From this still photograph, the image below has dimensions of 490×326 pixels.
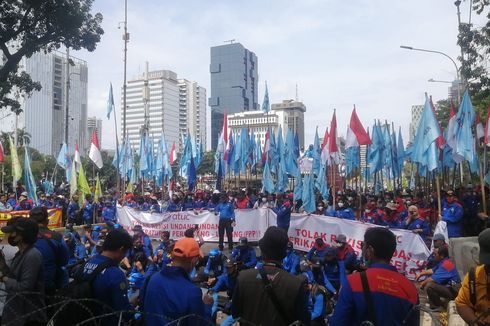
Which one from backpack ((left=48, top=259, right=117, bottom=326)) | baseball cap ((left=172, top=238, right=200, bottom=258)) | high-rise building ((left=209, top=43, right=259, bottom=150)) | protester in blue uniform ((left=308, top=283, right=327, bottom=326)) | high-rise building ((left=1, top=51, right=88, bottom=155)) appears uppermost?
high-rise building ((left=209, top=43, right=259, bottom=150))

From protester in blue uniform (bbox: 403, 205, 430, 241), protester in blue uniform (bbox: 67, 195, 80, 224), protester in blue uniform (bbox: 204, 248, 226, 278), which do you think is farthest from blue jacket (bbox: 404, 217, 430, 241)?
protester in blue uniform (bbox: 67, 195, 80, 224)

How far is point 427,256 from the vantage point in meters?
9.74

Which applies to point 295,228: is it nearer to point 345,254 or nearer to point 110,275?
point 345,254

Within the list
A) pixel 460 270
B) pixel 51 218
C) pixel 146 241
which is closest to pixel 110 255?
pixel 146 241

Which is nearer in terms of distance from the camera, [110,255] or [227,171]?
[110,255]

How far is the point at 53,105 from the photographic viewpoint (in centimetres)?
8481

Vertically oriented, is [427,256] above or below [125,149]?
below

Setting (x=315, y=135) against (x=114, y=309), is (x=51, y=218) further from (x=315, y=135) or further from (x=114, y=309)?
(x=114, y=309)

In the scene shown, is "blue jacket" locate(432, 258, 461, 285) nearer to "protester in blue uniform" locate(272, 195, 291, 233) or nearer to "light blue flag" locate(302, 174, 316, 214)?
"protester in blue uniform" locate(272, 195, 291, 233)

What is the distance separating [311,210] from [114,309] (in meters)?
10.1

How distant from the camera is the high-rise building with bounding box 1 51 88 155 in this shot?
78.0 metres

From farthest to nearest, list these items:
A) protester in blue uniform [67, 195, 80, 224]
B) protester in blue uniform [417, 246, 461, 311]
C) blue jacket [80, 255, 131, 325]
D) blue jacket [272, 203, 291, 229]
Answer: protester in blue uniform [67, 195, 80, 224] → blue jacket [272, 203, 291, 229] → protester in blue uniform [417, 246, 461, 311] → blue jacket [80, 255, 131, 325]

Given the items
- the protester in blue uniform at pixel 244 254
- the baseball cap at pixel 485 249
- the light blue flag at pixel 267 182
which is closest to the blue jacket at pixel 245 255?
the protester in blue uniform at pixel 244 254

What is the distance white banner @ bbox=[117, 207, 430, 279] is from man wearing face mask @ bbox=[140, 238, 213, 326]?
7680 millimetres
